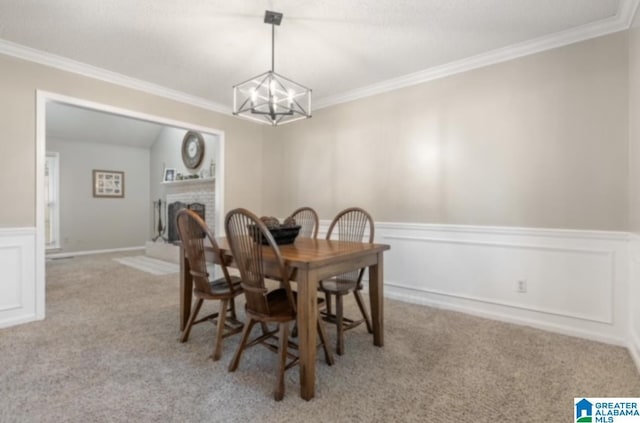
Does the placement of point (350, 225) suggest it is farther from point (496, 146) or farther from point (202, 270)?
point (496, 146)

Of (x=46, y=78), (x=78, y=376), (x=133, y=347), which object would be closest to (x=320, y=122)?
(x=46, y=78)

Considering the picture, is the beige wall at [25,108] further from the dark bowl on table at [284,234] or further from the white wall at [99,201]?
the white wall at [99,201]

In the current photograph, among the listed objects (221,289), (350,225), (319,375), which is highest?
(350,225)

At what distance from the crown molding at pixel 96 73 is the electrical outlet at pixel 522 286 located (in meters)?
4.03

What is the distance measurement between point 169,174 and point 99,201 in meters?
1.61

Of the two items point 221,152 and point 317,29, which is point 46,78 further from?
point 317,29

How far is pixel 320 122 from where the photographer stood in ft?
14.0

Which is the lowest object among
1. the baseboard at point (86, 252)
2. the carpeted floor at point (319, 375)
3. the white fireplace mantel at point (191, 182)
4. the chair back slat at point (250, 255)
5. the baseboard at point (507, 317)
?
the carpeted floor at point (319, 375)

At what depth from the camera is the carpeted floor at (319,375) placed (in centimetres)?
162

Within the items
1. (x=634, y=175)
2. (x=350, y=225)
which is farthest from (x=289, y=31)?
(x=634, y=175)

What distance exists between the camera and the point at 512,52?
2830mm

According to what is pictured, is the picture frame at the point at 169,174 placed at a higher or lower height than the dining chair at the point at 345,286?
higher

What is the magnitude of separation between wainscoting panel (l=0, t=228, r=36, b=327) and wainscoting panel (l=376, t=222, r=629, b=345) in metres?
3.41

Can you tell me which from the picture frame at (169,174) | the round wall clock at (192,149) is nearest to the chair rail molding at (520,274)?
the round wall clock at (192,149)
